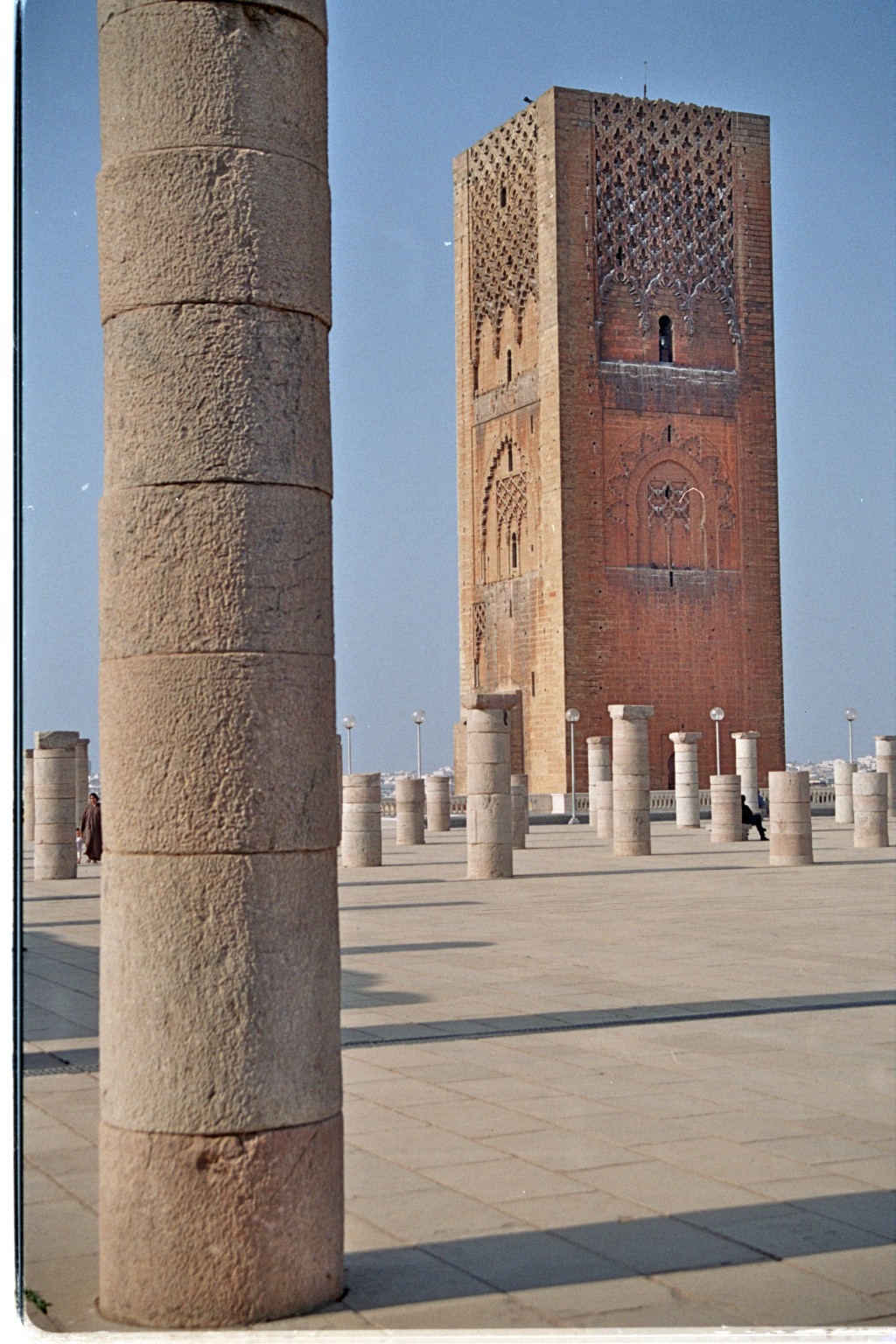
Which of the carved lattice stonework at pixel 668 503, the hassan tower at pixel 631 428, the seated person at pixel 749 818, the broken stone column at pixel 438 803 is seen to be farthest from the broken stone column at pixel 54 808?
the carved lattice stonework at pixel 668 503

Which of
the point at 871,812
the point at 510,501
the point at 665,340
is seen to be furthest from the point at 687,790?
the point at 665,340

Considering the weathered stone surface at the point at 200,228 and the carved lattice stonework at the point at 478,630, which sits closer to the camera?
the weathered stone surface at the point at 200,228

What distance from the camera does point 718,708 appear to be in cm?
3622

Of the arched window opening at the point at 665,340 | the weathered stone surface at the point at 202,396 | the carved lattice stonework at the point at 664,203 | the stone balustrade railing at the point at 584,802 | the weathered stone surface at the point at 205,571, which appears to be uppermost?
the carved lattice stonework at the point at 664,203

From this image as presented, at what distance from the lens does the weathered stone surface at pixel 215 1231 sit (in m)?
3.65

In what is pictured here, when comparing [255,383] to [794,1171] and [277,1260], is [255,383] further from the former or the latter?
[794,1171]

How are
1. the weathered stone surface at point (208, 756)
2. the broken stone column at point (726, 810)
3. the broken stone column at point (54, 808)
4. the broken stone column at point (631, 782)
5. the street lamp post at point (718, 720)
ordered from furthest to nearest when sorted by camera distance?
the street lamp post at point (718, 720)
the broken stone column at point (726, 810)
the broken stone column at point (631, 782)
the broken stone column at point (54, 808)
the weathered stone surface at point (208, 756)

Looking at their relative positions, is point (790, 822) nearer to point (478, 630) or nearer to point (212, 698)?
point (212, 698)

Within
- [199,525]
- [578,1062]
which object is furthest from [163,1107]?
[578,1062]

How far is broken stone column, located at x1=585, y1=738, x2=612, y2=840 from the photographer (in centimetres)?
2545

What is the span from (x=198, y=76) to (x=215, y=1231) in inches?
101

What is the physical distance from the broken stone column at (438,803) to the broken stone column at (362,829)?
915cm

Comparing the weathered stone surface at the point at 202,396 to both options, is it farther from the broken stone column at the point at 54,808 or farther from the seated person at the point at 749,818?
the seated person at the point at 749,818

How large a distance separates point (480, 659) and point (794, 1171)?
3659cm
